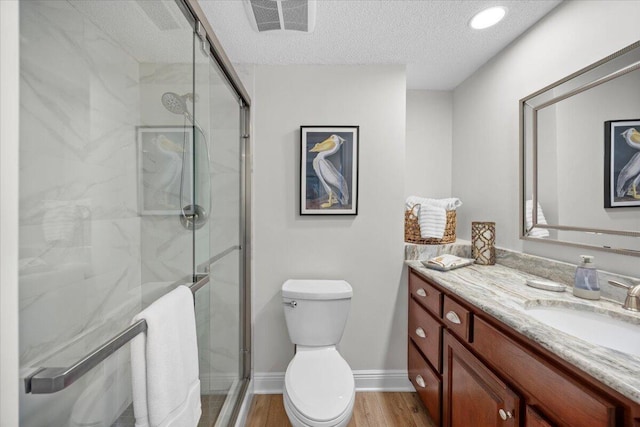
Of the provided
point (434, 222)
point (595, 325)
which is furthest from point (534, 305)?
point (434, 222)

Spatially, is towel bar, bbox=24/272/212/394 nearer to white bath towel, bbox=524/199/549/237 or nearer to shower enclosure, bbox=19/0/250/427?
shower enclosure, bbox=19/0/250/427

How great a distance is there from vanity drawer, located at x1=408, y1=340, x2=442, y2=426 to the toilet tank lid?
0.60 m

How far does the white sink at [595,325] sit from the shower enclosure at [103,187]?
135 cm

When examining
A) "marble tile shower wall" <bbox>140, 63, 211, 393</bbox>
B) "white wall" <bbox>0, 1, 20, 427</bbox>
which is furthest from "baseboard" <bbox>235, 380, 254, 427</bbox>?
"white wall" <bbox>0, 1, 20, 427</bbox>

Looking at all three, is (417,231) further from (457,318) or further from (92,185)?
(92,185)

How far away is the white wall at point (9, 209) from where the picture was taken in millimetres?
420

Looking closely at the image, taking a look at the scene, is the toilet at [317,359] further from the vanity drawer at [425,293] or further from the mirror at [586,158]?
the mirror at [586,158]

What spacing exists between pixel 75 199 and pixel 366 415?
1903mm

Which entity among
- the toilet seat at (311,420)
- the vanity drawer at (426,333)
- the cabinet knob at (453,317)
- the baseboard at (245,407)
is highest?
the cabinet knob at (453,317)

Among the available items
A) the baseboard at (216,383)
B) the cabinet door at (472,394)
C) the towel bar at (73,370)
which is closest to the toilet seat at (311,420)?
the baseboard at (216,383)

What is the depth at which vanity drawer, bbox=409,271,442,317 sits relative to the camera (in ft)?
5.07

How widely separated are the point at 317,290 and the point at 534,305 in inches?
42.6

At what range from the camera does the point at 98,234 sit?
643 mm

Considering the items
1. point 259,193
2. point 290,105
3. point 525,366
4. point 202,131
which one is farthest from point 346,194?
point 525,366
